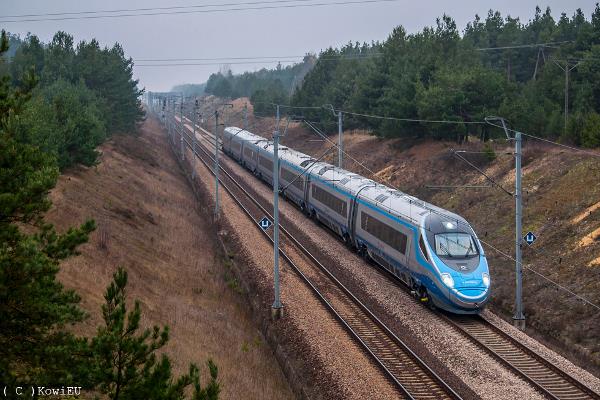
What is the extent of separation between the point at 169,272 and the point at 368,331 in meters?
11.8

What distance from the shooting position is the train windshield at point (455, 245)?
25.2m

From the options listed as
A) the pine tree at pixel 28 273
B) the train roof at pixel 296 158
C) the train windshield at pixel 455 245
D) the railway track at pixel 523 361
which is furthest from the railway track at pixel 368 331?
the pine tree at pixel 28 273

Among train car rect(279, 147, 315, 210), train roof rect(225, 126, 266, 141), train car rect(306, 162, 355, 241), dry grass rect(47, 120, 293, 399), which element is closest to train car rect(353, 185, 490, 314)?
train car rect(306, 162, 355, 241)

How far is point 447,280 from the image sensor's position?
2414 cm

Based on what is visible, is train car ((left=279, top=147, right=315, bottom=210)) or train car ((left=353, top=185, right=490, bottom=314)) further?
train car ((left=279, top=147, right=315, bottom=210))

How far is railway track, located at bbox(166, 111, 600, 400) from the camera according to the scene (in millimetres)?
18734

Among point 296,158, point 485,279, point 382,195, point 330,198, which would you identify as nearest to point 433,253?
point 485,279

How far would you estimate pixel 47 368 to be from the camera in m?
10.8

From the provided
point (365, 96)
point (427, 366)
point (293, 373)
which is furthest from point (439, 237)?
point (365, 96)

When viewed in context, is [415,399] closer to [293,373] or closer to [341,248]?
[293,373]

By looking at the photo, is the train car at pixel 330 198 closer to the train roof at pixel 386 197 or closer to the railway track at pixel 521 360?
the train roof at pixel 386 197

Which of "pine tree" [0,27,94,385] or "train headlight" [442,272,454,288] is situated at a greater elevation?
"pine tree" [0,27,94,385]

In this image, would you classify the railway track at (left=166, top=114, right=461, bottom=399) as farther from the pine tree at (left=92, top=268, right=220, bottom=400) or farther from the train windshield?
the pine tree at (left=92, top=268, right=220, bottom=400)

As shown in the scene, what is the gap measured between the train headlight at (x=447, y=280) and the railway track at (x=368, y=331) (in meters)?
2.77
